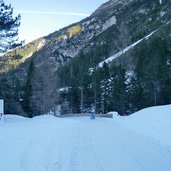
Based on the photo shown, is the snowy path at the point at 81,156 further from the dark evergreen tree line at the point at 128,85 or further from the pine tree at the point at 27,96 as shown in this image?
the pine tree at the point at 27,96

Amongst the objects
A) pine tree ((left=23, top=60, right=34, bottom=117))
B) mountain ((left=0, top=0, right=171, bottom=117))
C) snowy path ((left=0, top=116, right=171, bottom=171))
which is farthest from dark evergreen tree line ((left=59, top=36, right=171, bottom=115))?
snowy path ((left=0, top=116, right=171, bottom=171))

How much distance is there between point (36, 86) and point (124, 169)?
63684 millimetres

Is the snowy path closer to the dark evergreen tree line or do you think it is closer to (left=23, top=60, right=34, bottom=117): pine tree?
the dark evergreen tree line

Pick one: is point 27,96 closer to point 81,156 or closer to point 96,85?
point 96,85

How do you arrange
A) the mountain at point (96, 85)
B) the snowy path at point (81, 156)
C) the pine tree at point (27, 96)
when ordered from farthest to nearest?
the pine tree at point (27, 96), the mountain at point (96, 85), the snowy path at point (81, 156)

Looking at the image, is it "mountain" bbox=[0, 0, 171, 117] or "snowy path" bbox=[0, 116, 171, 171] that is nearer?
"snowy path" bbox=[0, 116, 171, 171]

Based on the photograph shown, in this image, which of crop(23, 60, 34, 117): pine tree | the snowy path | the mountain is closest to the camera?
the snowy path

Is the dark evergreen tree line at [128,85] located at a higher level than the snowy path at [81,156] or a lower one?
higher

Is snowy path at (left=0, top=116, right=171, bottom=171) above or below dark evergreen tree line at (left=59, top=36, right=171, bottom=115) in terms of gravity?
below

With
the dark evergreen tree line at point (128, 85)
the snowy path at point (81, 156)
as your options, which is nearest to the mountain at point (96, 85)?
the dark evergreen tree line at point (128, 85)

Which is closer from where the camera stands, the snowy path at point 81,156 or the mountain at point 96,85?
the snowy path at point 81,156

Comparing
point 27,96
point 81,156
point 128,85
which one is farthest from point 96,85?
point 81,156

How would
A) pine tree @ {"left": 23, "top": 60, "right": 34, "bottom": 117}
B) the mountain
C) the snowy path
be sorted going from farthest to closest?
pine tree @ {"left": 23, "top": 60, "right": 34, "bottom": 117}
the mountain
the snowy path

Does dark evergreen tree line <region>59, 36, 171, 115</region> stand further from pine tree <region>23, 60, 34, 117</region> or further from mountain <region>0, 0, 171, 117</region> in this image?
pine tree <region>23, 60, 34, 117</region>
